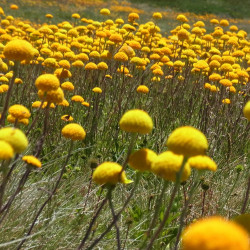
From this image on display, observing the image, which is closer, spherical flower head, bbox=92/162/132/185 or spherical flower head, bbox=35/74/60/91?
spherical flower head, bbox=92/162/132/185

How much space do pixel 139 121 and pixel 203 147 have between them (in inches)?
13.6

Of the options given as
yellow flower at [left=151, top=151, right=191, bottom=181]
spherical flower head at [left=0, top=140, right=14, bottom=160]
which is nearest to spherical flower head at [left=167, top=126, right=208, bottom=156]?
yellow flower at [left=151, top=151, right=191, bottom=181]

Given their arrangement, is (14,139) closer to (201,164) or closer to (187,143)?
(187,143)

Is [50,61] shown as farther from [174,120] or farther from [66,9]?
[66,9]

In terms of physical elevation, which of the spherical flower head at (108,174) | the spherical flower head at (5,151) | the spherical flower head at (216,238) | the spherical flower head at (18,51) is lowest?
the spherical flower head at (216,238)

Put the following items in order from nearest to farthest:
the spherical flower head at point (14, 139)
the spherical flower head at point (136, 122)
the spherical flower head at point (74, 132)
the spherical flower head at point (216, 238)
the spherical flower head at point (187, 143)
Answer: the spherical flower head at point (216, 238) < the spherical flower head at point (187, 143) < the spherical flower head at point (14, 139) < the spherical flower head at point (136, 122) < the spherical flower head at point (74, 132)

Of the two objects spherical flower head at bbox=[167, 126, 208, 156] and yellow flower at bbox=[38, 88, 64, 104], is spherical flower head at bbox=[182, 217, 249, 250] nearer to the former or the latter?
spherical flower head at bbox=[167, 126, 208, 156]

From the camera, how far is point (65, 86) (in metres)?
3.33

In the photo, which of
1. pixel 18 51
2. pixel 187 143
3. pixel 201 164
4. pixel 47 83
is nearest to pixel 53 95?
pixel 47 83

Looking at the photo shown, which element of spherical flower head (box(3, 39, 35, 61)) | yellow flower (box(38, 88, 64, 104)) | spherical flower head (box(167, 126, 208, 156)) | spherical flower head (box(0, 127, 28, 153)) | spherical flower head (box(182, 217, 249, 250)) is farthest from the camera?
yellow flower (box(38, 88, 64, 104))

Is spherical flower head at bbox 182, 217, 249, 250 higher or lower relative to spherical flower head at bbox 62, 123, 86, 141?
lower

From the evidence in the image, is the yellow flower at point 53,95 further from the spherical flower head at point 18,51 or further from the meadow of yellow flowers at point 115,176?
the spherical flower head at point 18,51

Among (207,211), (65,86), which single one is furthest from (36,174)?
(207,211)

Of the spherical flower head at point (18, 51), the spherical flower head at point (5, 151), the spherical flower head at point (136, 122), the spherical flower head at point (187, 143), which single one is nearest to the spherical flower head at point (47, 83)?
the spherical flower head at point (18, 51)
